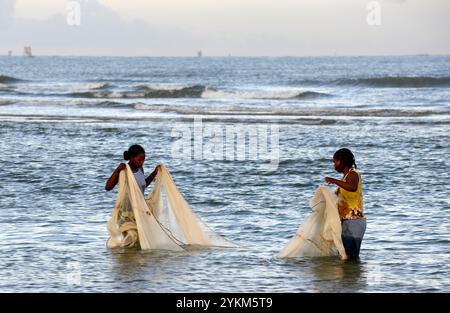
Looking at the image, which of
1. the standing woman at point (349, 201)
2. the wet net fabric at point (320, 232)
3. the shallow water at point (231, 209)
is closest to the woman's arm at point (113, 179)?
the shallow water at point (231, 209)

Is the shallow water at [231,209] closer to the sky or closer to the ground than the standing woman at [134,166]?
closer to the ground

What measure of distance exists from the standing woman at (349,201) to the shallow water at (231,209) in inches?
9.8

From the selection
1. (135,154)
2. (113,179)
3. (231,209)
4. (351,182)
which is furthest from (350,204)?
(231,209)

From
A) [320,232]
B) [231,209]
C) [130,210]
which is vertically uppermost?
[130,210]

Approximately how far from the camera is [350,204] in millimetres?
9680

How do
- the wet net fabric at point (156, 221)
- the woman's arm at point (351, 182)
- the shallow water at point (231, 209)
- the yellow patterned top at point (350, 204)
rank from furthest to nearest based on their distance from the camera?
the wet net fabric at point (156, 221)
the yellow patterned top at point (350, 204)
the woman's arm at point (351, 182)
the shallow water at point (231, 209)

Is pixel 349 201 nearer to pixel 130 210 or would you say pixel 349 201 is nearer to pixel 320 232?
pixel 320 232

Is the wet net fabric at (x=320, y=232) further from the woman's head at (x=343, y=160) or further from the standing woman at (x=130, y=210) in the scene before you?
the standing woman at (x=130, y=210)

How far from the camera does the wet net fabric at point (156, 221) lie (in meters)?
10.4

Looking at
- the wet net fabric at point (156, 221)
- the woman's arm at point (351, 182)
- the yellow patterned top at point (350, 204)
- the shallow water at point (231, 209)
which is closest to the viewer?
the shallow water at point (231, 209)

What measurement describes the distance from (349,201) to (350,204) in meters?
0.03

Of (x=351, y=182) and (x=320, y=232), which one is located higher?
(x=351, y=182)

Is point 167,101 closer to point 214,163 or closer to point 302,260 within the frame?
point 214,163
